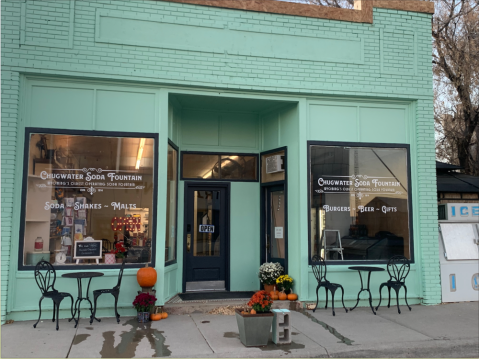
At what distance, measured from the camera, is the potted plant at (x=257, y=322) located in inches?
241

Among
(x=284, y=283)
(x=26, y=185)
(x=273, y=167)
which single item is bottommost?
(x=284, y=283)

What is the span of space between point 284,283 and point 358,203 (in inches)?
86.5

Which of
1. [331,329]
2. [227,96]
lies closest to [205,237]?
[227,96]

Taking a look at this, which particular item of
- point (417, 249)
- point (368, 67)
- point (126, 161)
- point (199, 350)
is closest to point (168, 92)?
point (126, 161)

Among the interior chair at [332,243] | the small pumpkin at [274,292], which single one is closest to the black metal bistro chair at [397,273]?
the interior chair at [332,243]

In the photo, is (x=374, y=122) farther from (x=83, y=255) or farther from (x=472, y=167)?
(x=472, y=167)

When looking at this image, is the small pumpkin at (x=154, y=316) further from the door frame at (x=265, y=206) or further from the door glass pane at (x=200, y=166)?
the door glass pane at (x=200, y=166)

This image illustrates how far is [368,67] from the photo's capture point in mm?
9312

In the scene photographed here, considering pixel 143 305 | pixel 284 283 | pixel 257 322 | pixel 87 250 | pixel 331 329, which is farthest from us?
pixel 284 283

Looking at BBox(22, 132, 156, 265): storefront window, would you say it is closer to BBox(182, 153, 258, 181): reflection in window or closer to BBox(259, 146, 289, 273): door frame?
BBox(182, 153, 258, 181): reflection in window

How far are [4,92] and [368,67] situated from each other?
6.91 meters

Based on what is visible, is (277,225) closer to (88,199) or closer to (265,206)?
(265,206)

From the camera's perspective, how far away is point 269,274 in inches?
354

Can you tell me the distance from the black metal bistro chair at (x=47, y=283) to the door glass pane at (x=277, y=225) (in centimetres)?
420
